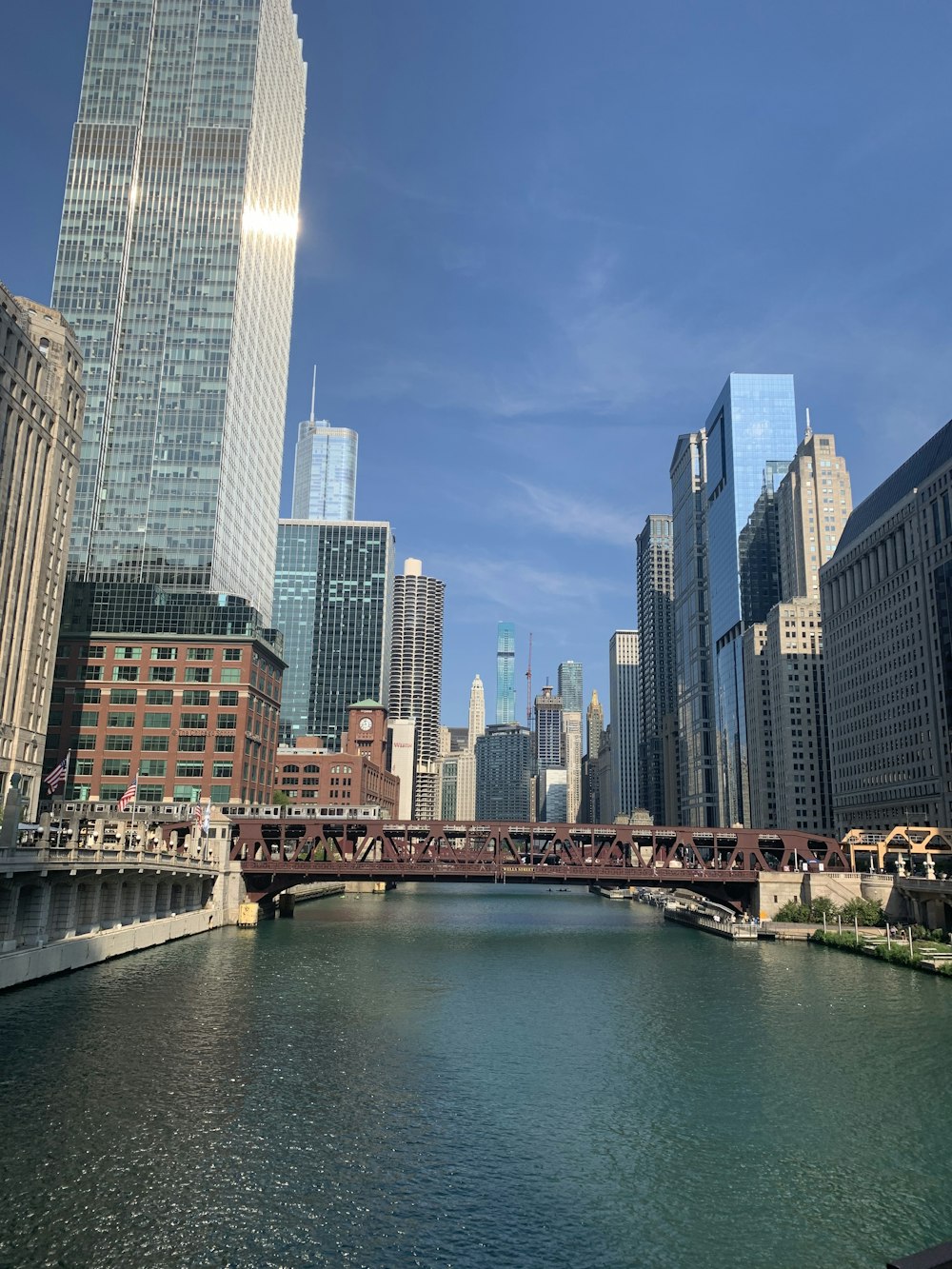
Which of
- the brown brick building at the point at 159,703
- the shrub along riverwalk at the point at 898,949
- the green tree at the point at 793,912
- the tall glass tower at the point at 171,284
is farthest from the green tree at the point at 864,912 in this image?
the tall glass tower at the point at 171,284

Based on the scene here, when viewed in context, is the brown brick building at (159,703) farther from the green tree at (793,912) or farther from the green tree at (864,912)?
the green tree at (864,912)

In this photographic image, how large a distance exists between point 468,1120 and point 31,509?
103 metres

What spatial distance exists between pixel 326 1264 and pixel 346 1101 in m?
15.9

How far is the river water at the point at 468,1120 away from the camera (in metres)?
29.6

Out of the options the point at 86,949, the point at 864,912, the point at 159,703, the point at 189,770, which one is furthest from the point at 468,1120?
the point at 159,703

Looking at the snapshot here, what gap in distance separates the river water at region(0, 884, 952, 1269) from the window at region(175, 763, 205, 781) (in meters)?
82.5

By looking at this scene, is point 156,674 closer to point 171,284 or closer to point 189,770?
point 189,770

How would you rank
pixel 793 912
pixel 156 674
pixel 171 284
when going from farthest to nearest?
pixel 171 284, pixel 156 674, pixel 793 912

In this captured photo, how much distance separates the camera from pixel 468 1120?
135 feet

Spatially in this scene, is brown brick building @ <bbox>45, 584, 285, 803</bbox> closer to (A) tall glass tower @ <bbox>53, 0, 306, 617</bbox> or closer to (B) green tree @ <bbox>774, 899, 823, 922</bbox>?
(A) tall glass tower @ <bbox>53, 0, 306, 617</bbox>

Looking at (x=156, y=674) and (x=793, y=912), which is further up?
(x=156, y=674)

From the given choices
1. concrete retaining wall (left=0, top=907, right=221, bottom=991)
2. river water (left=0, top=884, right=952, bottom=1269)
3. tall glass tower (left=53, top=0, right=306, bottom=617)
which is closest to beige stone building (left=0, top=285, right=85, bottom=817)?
concrete retaining wall (left=0, top=907, right=221, bottom=991)

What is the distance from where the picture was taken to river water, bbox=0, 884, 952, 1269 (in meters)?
29.6

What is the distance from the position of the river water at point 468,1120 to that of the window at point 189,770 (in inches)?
3249
